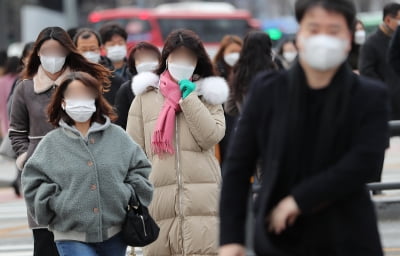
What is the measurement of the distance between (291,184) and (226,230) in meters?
0.29

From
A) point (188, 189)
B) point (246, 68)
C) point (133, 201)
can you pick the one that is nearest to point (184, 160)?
point (188, 189)

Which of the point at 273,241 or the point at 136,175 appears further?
the point at 136,175

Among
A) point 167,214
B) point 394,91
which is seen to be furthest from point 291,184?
point 394,91

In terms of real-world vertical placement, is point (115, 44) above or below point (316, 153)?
below

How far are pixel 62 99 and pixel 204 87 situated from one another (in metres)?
Answer: 1.26

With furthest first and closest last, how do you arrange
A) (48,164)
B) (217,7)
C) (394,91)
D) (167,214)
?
1. (217,7)
2. (394,91)
3. (167,214)
4. (48,164)

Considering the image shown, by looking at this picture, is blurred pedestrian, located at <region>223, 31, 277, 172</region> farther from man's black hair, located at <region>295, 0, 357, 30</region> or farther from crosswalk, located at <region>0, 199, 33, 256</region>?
man's black hair, located at <region>295, 0, 357, 30</region>

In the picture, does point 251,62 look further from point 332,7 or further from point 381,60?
point 332,7

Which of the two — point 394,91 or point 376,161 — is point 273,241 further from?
point 394,91

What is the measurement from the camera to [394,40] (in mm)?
10586

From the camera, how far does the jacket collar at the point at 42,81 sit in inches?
290

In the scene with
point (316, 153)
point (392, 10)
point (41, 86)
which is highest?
point (316, 153)

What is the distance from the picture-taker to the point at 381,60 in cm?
1183

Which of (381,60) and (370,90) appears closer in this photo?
(370,90)
